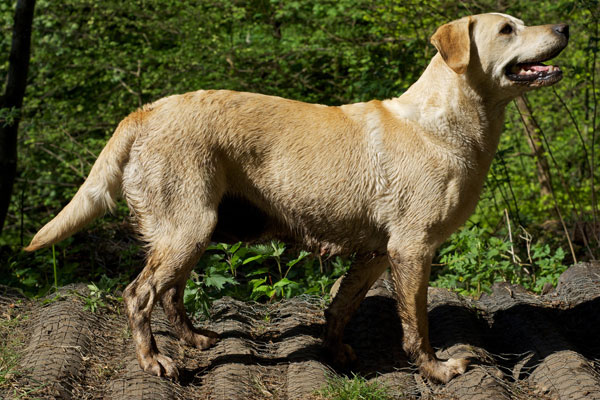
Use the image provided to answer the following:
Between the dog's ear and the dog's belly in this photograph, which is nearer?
the dog's ear

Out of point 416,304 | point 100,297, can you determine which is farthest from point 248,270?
point 416,304

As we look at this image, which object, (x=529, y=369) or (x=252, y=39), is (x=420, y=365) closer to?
(x=529, y=369)

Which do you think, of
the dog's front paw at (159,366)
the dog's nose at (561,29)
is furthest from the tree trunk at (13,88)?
the dog's nose at (561,29)

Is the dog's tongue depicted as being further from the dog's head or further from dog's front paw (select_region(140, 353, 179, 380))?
dog's front paw (select_region(140, 353, 179, 380))

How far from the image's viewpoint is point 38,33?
9.79m

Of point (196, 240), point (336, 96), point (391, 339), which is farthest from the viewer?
point (336, 96)

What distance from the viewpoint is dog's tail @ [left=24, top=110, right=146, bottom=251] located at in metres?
4.05

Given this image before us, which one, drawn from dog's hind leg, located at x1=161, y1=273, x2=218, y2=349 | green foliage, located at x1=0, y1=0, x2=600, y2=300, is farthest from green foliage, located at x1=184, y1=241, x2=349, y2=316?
green foliage, located at x1=0, y1=0, x2=600, y2=300

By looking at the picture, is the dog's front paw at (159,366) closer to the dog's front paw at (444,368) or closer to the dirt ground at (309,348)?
the dirt ground at (309,348)

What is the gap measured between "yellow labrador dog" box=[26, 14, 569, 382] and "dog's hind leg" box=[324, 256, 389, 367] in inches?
9.5

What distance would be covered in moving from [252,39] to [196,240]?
6711 mm

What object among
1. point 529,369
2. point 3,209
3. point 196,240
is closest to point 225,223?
point 196,240

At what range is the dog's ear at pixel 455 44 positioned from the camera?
4047 mm

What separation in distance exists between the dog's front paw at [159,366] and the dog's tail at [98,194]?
2.96 feet
